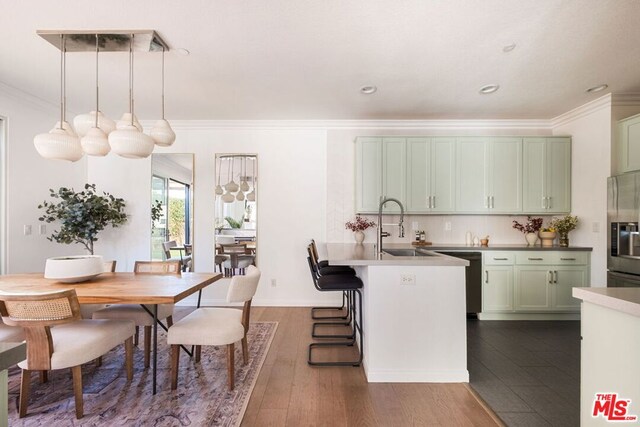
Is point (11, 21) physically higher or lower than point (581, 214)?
higher

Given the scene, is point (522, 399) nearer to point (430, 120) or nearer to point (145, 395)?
point (145, 395)

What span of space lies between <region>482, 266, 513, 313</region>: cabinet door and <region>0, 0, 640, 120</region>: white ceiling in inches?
80.5

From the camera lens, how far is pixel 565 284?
3721mm

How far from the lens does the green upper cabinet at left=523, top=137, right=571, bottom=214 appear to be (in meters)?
4.02

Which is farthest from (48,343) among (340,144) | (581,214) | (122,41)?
(581,214)

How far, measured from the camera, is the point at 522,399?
2.14m

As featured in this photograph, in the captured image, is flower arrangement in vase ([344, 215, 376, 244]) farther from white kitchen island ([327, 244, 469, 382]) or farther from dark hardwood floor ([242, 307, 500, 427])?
dark hardwood floor ([242, 307, 500, 427])

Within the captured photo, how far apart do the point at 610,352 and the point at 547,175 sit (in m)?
3.53

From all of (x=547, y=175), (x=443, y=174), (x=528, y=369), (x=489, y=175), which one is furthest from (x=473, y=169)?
(x=528, y=369)

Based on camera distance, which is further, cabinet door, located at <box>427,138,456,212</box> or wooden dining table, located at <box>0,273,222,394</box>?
cabinet door, located at <box>427,138,456,212</box>

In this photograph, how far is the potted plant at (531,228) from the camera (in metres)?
4.08

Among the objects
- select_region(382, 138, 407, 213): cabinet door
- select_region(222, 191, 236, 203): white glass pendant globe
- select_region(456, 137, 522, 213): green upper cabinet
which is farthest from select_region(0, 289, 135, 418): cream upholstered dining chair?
select_region(456, 137, 522, 213): green upper cabinet

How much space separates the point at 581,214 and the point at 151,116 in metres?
5.82

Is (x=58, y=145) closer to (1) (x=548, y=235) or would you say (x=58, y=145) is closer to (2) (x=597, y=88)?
(2) (x=597, y=88)
